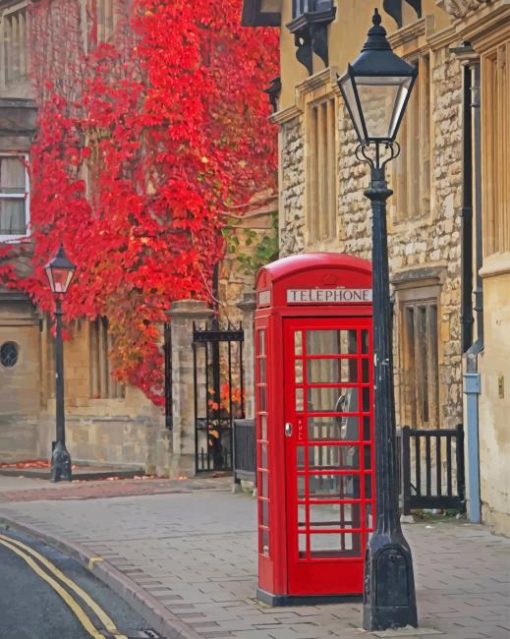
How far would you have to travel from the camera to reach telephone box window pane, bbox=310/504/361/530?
12891 millimetres

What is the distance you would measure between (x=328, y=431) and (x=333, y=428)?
5 cm

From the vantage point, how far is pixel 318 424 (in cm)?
1281

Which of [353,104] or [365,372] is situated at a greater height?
[353,104]

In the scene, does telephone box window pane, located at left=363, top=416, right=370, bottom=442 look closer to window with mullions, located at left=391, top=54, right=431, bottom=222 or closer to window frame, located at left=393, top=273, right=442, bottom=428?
window frame, located at left=393, top=273, right=442, bottom=428

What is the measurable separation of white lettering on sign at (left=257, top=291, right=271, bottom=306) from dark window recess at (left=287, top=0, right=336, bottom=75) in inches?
502

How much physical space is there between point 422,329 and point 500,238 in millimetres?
→ 4845

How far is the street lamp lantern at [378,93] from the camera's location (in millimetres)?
11797

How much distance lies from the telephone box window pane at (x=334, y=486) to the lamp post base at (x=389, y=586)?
1.07 meters

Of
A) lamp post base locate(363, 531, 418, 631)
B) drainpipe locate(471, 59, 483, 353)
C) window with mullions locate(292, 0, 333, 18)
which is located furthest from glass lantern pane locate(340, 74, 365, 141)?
window with mullions locate(292, 0, 333, 18)

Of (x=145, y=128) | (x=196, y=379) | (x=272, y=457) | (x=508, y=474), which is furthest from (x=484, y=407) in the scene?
(x=145, y=128)

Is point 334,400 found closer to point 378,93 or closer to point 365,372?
point 365,372

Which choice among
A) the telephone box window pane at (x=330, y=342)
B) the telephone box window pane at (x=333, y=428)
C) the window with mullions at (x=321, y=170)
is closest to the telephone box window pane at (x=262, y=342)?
the telephone box window pane at (x=330, y=342)

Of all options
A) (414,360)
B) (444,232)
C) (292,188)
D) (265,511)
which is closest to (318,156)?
(292,188)

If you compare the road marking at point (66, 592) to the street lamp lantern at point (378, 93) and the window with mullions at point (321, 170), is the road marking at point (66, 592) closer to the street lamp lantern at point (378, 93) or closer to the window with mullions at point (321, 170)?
the street lamp lantern at point (378, 93)
